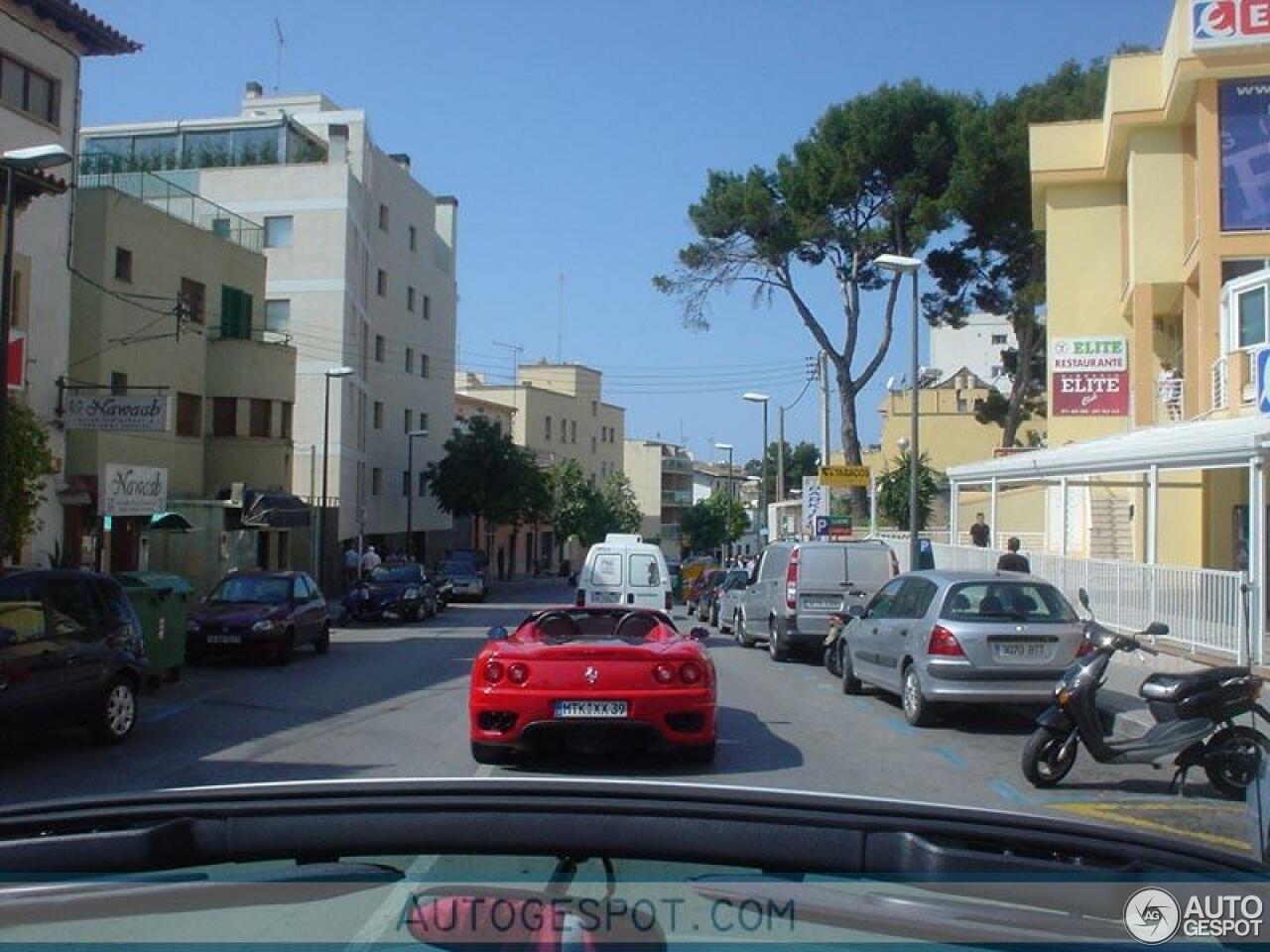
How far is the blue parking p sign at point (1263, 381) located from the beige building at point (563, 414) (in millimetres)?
69050

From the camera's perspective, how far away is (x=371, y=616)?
33.0 metres

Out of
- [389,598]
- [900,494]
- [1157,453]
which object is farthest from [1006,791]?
[900,494]

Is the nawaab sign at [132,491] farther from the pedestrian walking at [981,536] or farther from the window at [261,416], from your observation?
the pedestrian walking at [981,536]

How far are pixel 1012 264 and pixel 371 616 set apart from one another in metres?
22.7

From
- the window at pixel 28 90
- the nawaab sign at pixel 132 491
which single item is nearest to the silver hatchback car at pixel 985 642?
the nawaab sign at pixel 132 491

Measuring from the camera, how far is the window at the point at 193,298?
3447cm

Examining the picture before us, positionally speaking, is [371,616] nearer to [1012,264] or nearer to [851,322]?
[851,322]

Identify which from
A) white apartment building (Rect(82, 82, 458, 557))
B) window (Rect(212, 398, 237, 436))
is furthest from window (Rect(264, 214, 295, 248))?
window (Rect(212, 398, 237, 436))

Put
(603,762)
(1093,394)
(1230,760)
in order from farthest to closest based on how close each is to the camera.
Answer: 1. (1093,394)
2. (603,762)
3. (1230,760)

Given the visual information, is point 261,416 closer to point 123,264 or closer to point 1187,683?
point 123,264

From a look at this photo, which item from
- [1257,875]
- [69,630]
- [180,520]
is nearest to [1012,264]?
[180,520]

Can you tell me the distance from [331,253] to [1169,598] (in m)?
37.0

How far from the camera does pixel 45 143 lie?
2511 centimetres

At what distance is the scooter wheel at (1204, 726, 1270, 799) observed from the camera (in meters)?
9.91
